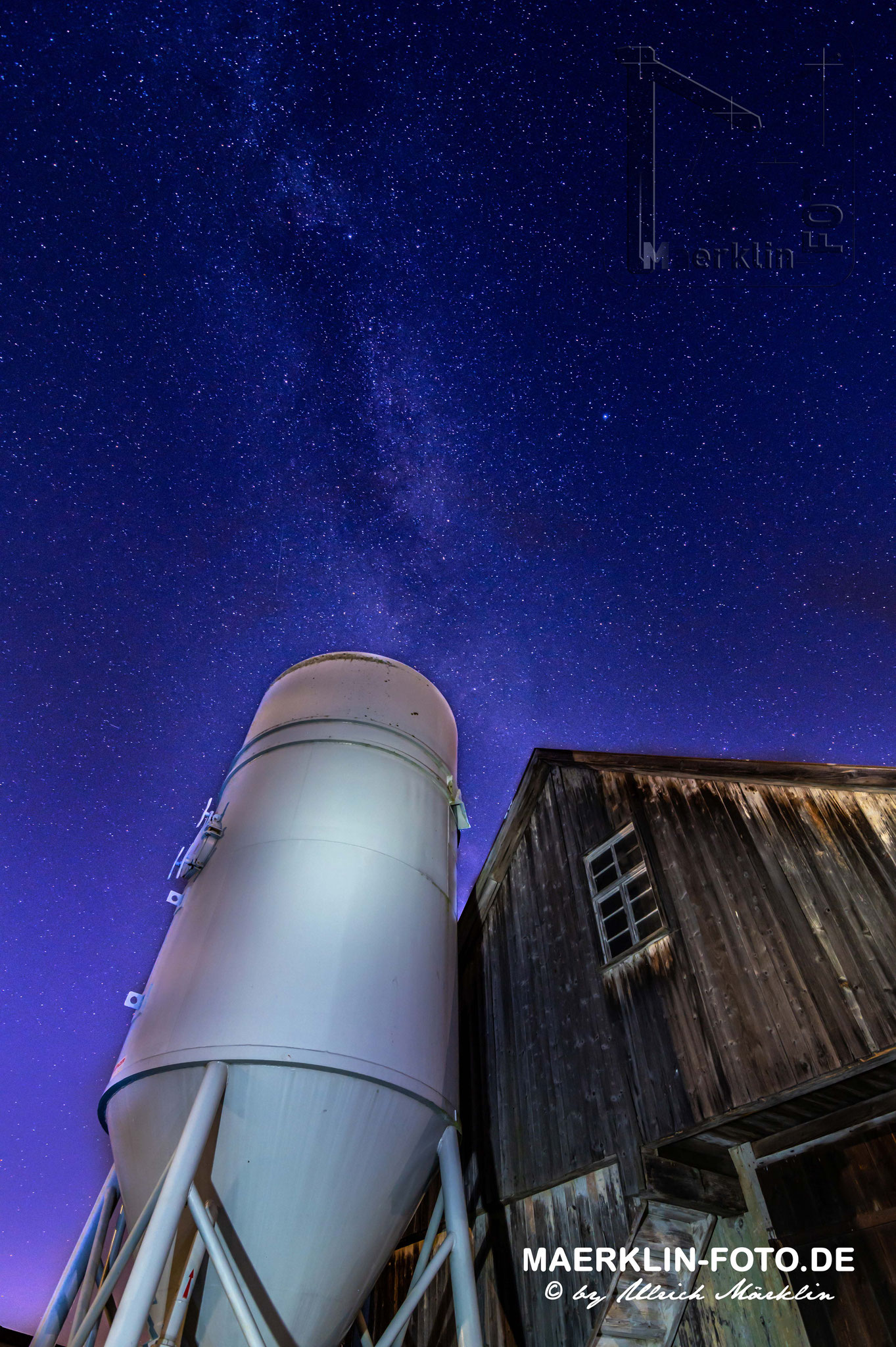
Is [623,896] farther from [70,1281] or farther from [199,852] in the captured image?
[70,1281]

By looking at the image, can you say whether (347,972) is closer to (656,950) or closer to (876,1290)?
(656,950)

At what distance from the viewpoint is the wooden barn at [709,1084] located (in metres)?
5.37

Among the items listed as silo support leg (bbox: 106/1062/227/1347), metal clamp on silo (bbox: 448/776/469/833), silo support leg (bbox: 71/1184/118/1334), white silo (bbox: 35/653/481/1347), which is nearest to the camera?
silo support leg (bbox: 106/1062/227/1347)

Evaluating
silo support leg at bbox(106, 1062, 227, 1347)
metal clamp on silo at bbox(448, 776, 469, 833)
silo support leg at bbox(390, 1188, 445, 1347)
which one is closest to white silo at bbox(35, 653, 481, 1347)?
silo support leg at bbox(106, 1062, 227, 1347)

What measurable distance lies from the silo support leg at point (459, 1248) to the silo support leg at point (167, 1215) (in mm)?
2155

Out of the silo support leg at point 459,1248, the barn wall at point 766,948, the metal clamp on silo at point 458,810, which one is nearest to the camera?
the silo support leg at point 459,1248

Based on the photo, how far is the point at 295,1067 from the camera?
199 inches

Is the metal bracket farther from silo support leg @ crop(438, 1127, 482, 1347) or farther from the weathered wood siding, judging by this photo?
silo support leg @ crop(438, 1127, 482, 1347)

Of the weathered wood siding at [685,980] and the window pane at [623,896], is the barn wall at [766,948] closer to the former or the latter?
the weathered wood siding at [685,980]

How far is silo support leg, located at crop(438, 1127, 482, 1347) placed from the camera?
4.98 metres

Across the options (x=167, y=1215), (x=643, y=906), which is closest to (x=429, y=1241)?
(x=167, y=1215)

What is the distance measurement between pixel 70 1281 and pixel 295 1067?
2.88 metres

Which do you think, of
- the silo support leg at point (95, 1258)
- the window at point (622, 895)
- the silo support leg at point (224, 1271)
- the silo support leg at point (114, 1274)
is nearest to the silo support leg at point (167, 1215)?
the silo support leg at point (224, 1271)

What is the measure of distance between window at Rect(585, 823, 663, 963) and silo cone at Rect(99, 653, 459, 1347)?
184 cm
